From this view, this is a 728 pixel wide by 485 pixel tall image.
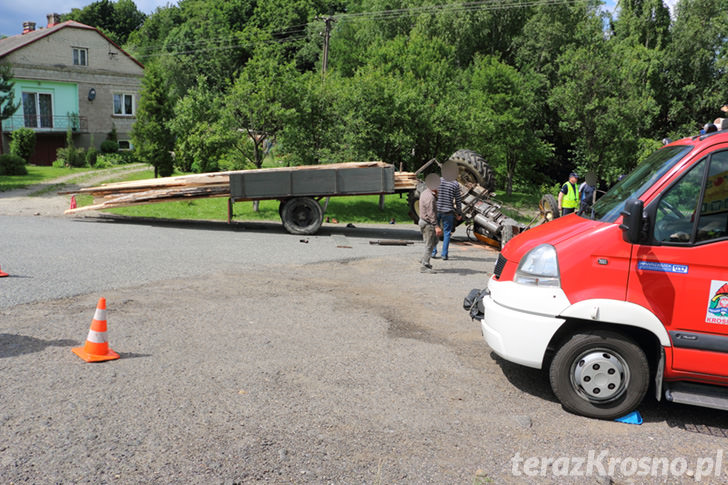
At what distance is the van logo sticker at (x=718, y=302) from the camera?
4.83 m

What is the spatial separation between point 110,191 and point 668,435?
1783 centimetres

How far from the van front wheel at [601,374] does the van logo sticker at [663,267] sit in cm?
62

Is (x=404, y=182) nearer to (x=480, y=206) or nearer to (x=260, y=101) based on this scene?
(x=480, y=206)

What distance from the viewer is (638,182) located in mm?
5422

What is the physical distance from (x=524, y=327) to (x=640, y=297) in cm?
97

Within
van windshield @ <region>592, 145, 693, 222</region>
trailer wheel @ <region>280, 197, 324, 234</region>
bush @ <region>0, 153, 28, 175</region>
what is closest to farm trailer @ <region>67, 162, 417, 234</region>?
trailer wheel @ <region>280, 197, 324, 234</region>

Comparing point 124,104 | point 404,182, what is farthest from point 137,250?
point 124,104

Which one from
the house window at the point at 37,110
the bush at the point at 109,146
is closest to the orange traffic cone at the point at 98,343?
the bush at the point at 109,146

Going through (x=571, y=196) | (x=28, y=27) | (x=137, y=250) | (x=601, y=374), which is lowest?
(x=137, y=250)

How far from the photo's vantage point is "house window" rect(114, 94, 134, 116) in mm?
43438

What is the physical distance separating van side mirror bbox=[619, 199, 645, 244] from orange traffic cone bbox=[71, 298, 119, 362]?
4.94 meters

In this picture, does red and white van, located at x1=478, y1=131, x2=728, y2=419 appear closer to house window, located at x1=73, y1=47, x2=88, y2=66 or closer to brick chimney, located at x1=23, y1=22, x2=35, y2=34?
house window, located at x1=73, y1=47, x2=88, y2=66

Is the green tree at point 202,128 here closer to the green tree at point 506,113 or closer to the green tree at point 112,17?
the green tree at point 506,113

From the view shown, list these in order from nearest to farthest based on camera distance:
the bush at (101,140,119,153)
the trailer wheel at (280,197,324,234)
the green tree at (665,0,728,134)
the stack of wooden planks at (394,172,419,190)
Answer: the trailer wheel at (280,197,324,234), the stack of wooden planks at (394,172,419,190), the bush at (101,140,119,153), the green tree at (665,0,728,134)
